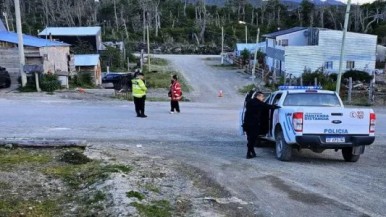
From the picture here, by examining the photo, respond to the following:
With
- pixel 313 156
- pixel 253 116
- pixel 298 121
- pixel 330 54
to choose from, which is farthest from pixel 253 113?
pixel 330 54

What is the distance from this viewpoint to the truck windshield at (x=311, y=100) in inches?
483

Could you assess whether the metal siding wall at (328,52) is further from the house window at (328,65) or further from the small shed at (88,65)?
the small shed at (88,65)

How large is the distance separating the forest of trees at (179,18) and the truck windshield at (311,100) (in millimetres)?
86430

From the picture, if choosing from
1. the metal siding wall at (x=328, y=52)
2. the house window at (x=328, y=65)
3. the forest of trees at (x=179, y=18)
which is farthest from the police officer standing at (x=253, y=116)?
the forest of trees at (x=179, y=18)

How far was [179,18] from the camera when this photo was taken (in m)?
122

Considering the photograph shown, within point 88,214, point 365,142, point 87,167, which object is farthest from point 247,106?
point 88,214

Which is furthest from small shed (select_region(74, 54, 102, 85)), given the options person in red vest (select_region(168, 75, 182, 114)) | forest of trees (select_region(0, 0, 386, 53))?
forest of trees (select_region(0, 0, 386, 53))

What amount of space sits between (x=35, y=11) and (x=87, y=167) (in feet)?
373

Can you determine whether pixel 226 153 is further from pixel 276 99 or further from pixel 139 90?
pixel 139 90

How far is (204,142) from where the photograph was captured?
1385 centimetres

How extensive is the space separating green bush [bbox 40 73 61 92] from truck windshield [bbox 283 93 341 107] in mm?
19348

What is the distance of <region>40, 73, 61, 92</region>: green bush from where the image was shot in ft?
94.1

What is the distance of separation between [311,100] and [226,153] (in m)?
2.47

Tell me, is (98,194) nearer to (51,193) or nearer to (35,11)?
(51,193)
